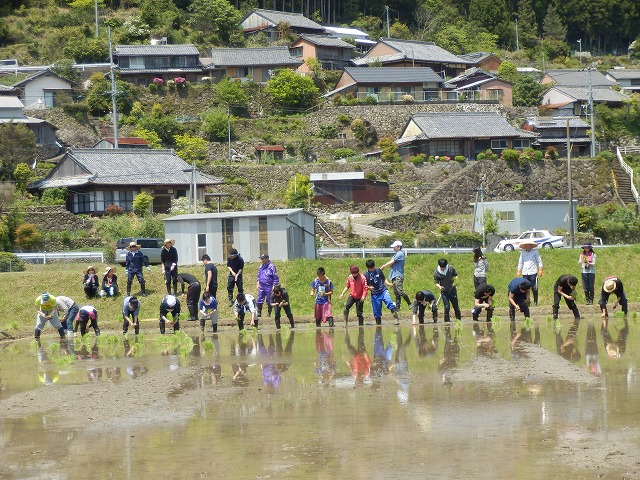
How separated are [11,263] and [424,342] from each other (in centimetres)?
1996

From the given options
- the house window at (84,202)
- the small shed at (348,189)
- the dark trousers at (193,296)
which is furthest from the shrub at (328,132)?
the dark trousers at (193,296)

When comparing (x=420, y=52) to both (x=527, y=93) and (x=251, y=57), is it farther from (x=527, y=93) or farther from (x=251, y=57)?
(x=251, y=57)

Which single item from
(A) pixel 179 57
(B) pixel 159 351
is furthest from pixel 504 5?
(B) pixel 159 351

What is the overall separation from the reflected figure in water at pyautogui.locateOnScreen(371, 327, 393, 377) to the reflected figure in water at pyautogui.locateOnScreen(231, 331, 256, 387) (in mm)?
1865

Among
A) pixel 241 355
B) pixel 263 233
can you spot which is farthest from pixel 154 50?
pixel 241 355

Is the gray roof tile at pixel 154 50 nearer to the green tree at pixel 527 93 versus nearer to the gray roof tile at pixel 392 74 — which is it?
the gray roof tile at pixel 392 74

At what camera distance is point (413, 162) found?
222ft

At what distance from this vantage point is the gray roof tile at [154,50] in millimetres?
80312

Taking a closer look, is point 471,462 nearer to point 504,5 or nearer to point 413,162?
point 413,162

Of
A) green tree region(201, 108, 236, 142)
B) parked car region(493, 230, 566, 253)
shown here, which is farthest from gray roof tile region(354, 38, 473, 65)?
parked car region(493, 230, 566, 253)

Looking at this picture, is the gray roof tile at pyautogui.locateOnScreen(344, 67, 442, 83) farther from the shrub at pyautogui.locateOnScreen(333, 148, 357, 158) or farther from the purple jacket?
the purple jacket

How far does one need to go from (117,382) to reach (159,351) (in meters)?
3.99

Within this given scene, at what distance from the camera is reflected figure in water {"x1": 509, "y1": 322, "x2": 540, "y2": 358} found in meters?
17.3

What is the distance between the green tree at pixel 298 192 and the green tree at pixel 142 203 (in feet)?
24.6
